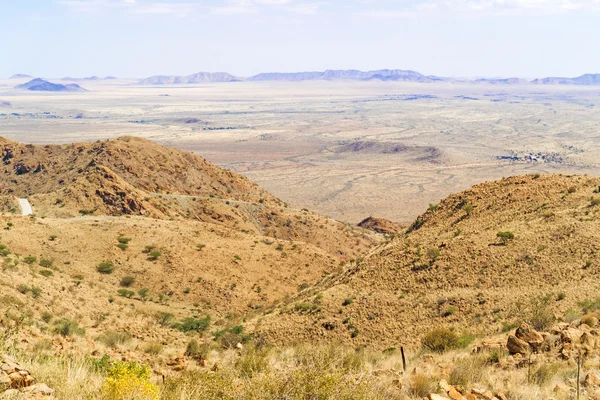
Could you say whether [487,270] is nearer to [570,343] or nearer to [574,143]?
[570,343]

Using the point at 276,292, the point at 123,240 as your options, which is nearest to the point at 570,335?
the point at 276,292

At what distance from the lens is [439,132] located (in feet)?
637

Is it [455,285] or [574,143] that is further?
[574,143]

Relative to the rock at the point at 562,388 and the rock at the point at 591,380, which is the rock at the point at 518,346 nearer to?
the rock at the point at 591,380

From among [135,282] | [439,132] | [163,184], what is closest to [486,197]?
[135,282]

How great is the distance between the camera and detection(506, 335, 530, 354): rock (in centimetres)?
1141

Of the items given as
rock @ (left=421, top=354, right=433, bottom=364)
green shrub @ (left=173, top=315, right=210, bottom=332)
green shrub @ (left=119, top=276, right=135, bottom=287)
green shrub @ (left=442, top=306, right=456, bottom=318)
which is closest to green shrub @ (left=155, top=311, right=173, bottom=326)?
green shrub @ (left=173, top=315, right=210, bottom=332)

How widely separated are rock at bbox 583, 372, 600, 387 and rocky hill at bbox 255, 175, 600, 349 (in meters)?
6.44

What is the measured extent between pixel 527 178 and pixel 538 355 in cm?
2026

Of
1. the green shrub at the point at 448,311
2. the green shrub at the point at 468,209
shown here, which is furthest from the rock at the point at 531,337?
the green shrub at the point at 468,209

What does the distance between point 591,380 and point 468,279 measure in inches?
418

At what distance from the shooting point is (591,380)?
885 centimetres

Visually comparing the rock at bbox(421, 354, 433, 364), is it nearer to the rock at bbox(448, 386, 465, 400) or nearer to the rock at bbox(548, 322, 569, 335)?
the rock at bbox(548, 322, 569, 335)

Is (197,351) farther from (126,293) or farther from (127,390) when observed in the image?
(126,293)
